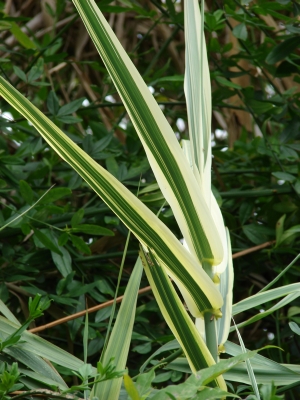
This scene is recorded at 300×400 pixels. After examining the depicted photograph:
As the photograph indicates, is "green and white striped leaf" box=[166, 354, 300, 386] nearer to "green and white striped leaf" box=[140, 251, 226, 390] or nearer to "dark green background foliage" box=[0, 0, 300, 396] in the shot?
"green and white striped leaf" box=[140, 251, 226, 390]

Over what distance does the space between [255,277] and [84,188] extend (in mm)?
360

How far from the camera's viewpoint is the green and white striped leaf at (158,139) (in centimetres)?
47

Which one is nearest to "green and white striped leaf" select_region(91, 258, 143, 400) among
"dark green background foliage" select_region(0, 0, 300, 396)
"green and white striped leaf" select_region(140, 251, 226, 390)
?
"green and white striped leaf" select_region(140, 251, 226, 390)

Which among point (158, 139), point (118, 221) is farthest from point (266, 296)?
point (118, 221)

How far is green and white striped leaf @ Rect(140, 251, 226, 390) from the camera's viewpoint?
459 millimetres

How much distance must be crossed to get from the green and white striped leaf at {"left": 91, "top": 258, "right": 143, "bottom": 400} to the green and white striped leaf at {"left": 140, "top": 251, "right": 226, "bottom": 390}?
4 cm

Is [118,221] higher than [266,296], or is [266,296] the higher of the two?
[266,296]

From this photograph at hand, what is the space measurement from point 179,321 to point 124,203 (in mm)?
107

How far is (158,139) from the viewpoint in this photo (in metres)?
0.47

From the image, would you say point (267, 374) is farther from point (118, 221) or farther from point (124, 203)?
point (118, 221)

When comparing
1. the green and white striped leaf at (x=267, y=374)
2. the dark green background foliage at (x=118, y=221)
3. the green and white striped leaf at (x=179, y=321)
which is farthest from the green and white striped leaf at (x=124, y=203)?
the dark green background foliage at (x=118, y=221)

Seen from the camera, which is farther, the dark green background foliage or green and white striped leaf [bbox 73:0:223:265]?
the dark green background foliage

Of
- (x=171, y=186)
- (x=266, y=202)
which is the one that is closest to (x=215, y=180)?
(x=266, y=202)

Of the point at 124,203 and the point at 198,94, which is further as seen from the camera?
the point at 198,94
